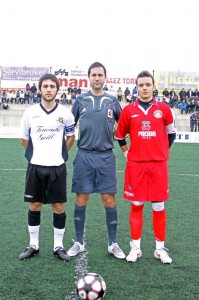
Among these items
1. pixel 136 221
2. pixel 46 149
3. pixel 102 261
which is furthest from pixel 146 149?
pixel 102 261

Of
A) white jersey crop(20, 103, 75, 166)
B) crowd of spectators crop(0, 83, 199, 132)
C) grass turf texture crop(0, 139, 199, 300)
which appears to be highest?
crowd of spectators crop(0, 83, 199, 132)

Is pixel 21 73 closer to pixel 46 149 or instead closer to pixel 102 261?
pixel 46 149

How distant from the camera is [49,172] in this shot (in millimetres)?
4418

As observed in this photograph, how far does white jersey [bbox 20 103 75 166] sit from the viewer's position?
4.41m

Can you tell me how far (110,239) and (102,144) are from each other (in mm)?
1075

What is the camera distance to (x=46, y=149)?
441 centimetres

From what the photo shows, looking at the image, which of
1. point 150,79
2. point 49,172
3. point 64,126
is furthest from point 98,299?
point 150,79

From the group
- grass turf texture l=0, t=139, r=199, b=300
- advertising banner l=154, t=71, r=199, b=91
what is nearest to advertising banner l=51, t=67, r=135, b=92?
advertising banner l=154, t=71, r=199, b=91

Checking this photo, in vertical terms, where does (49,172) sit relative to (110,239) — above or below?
above

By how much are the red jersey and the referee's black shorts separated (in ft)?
2.61

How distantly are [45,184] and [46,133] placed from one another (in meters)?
0.55

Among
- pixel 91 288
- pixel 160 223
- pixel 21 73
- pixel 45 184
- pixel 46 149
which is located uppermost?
pixel 21 73

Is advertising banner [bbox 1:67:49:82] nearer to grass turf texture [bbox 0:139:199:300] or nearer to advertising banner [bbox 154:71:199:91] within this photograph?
advertising banner [bbox 154:71:199:91]

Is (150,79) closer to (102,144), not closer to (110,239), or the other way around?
(102,144)
